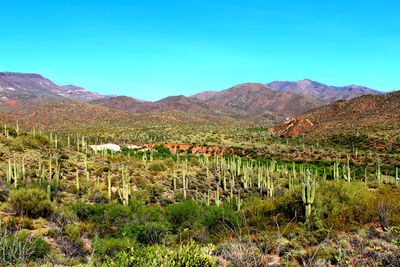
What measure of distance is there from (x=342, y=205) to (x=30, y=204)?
13.1 metres

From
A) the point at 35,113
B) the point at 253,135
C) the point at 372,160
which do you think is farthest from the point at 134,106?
the point at 372,160

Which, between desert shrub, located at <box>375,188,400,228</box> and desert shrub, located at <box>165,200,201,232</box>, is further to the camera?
desert shrub, located at <box>165,200,201,232</box>

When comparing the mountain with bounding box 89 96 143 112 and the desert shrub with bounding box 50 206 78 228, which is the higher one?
the mountain with bounding box 89 96 143 112

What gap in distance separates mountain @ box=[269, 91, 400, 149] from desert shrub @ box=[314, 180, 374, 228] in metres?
35.2

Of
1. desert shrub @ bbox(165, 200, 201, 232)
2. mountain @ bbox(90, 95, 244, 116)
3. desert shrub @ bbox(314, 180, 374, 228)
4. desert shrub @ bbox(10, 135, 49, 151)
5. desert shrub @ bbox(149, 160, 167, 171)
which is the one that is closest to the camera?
desert shrub @ bbox(314, 180, 374, 228)

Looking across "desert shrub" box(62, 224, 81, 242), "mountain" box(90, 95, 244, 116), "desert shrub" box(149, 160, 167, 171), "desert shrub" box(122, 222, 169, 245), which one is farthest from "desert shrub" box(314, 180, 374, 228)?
"mountain" box(90, 95, 244, 116)

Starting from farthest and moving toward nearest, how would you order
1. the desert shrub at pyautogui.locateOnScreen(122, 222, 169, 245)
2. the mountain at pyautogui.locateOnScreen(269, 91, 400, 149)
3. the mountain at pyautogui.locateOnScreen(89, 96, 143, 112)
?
the mountain at pyautogui.locateOnScreen(89, 96, 143, 112)
the mountain at pyautogui.locateOnScreen(269, 91, 400, 149)
the desert shrub at pyautogui.locateOnScreen(122, 222, 169, 245)

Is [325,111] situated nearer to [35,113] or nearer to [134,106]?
[35,113]

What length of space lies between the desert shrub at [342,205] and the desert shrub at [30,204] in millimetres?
11467

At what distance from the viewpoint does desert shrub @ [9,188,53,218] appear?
10.5 metres

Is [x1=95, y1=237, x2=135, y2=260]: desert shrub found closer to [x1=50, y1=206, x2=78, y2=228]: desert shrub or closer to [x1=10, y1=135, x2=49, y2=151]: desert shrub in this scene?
[x1=50, y1=206, x2=78, y2=228]: desert shrub

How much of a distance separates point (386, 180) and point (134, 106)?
167451mm

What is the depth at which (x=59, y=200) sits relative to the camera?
13141mm

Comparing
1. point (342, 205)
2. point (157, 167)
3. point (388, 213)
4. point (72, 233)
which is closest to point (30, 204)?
point (72, 233)
